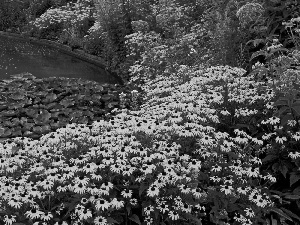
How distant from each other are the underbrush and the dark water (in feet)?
19.2

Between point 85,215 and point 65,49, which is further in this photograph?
point 65,49

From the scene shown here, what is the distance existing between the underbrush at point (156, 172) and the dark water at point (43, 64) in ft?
19.2

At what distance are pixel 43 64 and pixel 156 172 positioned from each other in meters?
8.84

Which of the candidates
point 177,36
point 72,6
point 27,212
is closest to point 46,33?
point 72,6

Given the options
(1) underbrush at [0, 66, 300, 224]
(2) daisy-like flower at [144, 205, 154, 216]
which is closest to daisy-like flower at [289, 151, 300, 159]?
(1) underbrush at [0, 66, 300, 224]

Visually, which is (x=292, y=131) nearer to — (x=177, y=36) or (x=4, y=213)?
(x=4, y=213)

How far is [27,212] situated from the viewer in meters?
3.13

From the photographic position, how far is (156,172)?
138 inches

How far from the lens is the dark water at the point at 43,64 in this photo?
10.6 m

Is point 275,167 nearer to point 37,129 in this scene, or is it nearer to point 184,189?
point 184,189

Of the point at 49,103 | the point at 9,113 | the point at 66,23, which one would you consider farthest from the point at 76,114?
the point at 66,23

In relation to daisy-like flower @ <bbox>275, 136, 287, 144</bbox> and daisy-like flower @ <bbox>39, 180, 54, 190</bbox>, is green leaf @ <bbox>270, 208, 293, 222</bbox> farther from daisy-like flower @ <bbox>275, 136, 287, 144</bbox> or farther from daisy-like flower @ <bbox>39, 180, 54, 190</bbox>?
daisy-like flower @ <bbox>39, 180, 54, 190</bbox>

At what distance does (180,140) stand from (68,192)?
1.08m

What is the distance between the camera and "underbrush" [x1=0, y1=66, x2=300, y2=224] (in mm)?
3297
